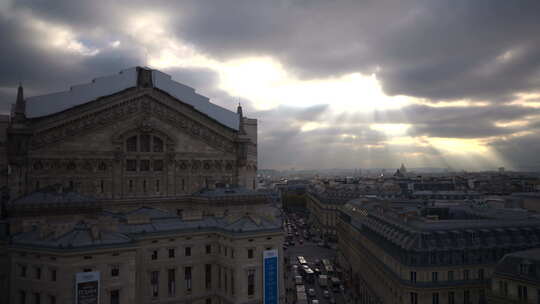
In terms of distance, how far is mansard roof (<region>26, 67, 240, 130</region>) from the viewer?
6262 centimetres

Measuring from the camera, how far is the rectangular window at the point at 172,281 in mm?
53969

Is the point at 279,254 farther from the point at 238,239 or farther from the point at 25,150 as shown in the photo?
the point at 25,150

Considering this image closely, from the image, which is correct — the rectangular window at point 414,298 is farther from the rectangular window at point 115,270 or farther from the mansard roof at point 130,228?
the rectangular window at point 115,270

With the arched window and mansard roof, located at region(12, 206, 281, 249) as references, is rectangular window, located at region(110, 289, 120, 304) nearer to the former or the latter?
mansard roof, located at region(12, 206, 281, 249)

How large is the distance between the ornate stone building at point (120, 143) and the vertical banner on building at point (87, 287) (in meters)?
16.5

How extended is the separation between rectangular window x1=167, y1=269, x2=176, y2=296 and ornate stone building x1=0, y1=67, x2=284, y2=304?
0.40ft

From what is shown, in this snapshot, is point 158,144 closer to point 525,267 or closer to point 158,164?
point 158,164

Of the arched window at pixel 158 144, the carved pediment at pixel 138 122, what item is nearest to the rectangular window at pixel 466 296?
the carved pediment at pixel 138 122

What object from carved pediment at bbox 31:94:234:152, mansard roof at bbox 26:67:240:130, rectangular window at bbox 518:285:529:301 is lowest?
rectangular window at bbox 518:285:529:301

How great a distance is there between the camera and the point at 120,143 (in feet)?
199

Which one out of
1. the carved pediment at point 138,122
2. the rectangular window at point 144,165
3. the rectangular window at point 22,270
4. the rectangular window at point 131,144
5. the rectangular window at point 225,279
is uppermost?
the carved pediment at point 138,122

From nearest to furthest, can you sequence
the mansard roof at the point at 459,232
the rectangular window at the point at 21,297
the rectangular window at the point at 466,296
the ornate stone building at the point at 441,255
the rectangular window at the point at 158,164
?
the rectangular window at the point at 21,297 → the ornate stone building at the point at 441,255 → the rectangular window at the point at 466,296 → the mansard roof at the point at 459,232 → the rectangular window at the point at 158,164

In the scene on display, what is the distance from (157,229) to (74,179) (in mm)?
13298

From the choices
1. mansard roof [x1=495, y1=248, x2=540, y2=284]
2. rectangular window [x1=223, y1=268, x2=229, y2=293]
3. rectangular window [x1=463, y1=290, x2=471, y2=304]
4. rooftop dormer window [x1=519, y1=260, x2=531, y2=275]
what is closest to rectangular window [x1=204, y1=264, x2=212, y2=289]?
rectangular window [x1=223, y1=268, x2=229, y2=293]
